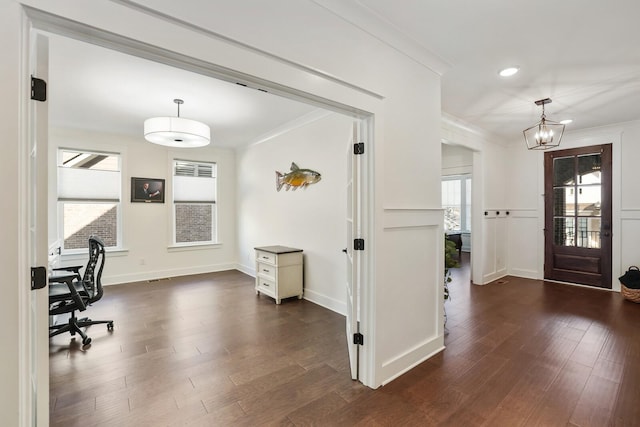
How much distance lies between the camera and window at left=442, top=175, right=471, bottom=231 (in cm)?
916

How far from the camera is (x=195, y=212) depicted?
6.12 metres

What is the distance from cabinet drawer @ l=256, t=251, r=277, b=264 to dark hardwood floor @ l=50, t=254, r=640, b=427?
0.67m

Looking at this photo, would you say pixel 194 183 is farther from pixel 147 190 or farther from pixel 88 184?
pixel 88 184

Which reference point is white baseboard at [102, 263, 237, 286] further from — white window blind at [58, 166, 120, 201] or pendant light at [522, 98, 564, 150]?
pendant light at [522, 98, 564, 150]

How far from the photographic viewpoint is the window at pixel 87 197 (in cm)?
481

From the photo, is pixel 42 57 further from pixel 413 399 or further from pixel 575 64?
pixel 575 64

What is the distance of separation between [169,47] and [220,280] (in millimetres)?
4763

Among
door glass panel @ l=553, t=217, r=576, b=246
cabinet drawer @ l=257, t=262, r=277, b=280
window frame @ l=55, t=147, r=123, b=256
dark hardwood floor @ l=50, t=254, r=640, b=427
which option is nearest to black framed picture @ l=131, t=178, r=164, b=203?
window frame @ l=55, t=147, r=123, b=256

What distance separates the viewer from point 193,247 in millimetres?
5977

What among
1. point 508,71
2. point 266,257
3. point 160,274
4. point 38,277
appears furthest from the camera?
point 160,274

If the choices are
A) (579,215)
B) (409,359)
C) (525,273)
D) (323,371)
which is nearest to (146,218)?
(323,371)

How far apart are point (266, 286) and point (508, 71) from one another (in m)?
3.90

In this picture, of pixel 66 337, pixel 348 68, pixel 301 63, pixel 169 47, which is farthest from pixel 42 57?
pixel 66 337

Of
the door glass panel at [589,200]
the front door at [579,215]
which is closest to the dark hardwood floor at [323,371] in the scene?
the front door at [579,215]
